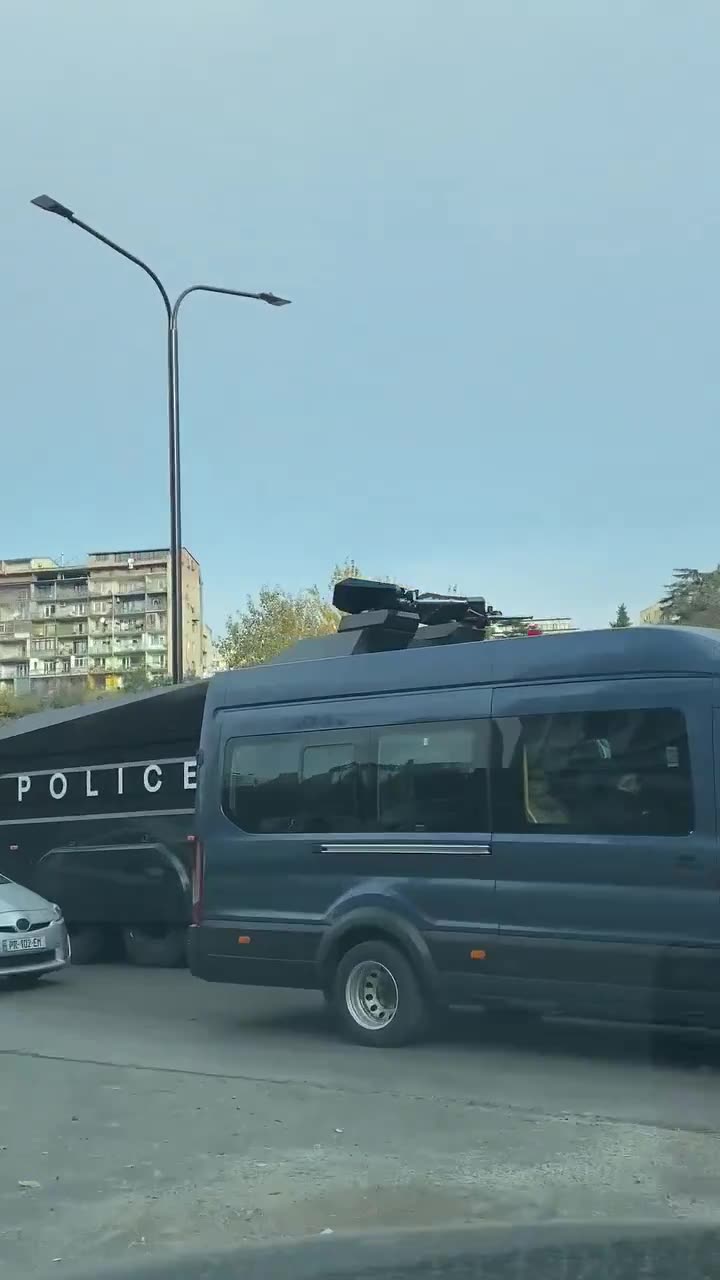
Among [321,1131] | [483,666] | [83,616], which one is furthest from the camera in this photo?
[83,616]

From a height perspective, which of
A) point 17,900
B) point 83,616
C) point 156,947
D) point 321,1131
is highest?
point 83,616

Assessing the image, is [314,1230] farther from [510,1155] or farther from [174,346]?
[174,346]

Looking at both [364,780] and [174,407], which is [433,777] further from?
[174,407]

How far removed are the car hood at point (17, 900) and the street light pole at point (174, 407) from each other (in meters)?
4.89

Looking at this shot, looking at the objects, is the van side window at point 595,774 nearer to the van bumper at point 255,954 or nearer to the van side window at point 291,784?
the van side window at point 291,784

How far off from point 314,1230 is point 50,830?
1190 cm

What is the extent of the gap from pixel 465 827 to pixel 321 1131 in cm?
279

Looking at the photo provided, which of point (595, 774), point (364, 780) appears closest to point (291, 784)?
point (364, 780)

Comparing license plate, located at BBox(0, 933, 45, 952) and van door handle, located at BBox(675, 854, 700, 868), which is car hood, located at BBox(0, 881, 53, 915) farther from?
van door handle, located at BBox(675, 854, 700, 868)

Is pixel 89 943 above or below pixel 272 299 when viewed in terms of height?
below

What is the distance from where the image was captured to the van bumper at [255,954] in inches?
404

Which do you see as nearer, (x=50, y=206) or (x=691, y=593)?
(x=50, y=206)

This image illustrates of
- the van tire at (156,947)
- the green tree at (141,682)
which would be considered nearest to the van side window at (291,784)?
the van tire at (156,947)

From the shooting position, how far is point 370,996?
32.9 feet
